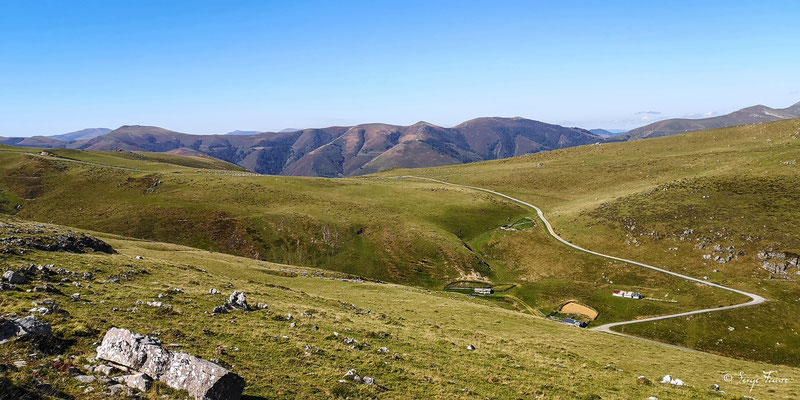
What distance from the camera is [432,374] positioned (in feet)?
72.6

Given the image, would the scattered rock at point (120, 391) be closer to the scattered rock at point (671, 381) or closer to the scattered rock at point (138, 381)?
the scattered rock at point (138, 381)

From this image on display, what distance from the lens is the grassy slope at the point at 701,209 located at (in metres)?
63.9

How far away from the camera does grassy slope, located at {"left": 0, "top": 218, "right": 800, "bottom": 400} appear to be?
1811 centimetres

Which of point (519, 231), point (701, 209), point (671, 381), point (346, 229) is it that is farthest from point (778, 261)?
point (346, 229)

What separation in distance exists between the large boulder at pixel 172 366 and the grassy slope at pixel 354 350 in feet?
2.15

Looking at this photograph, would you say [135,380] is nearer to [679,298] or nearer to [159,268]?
[159,268]

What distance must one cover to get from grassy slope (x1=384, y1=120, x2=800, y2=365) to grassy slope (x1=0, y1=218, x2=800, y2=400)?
32553mm

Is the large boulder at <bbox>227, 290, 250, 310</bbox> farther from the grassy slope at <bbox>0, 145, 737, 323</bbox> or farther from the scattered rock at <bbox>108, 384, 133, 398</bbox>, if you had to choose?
the grassy slope at <bbox>0, 145, 737, 323</bbox>

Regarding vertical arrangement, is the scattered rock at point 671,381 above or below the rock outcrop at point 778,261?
above

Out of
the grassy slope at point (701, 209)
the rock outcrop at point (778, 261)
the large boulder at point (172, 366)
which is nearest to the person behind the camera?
the large boulder at point (172, 366)

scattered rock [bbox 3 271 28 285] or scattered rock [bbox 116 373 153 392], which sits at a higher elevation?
scattered rock [bbox 3 271 28 285]

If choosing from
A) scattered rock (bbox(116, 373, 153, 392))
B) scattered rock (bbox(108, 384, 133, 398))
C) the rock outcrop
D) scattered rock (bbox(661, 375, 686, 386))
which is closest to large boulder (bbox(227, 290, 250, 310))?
scattered rock (bbox(116, 373, 153, 392))

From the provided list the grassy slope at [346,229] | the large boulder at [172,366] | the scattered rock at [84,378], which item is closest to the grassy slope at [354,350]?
the scattered rock at [84,378]

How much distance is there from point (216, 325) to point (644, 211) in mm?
125234
